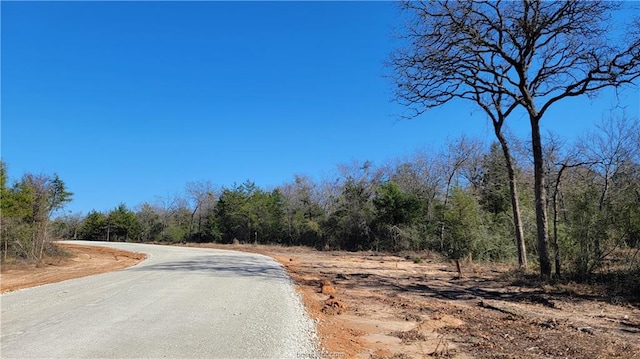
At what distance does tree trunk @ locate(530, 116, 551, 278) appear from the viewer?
13.3 m

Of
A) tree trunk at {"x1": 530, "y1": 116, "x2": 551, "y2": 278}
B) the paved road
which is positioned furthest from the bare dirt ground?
tree trunk at {"x1": 530, "y1": 116, "x2": 551, "y2": 278}

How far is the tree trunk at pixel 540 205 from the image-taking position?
1330cm

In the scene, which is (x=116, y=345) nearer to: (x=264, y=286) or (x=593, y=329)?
(x=264, y=286)

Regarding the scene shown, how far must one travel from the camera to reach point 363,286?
526 inches

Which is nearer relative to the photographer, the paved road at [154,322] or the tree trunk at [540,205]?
the paved road at [154,322]

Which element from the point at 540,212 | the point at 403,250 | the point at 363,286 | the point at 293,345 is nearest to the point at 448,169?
the point at 403,250

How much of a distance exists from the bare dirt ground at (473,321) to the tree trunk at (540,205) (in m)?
1.11

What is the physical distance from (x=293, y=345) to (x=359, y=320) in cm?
266

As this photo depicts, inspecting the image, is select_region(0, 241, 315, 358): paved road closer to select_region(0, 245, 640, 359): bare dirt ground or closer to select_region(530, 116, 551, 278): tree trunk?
select_region(0, 245, 640, 359): bare dirt ground

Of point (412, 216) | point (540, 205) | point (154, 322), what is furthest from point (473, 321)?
point (412, 216)

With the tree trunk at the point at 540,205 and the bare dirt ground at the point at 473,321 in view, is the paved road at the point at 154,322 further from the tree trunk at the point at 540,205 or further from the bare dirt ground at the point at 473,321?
the tree trunk at the point at 540,205

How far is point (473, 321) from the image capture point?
7.66m

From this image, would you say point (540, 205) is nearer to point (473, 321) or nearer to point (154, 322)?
point (473, 321)

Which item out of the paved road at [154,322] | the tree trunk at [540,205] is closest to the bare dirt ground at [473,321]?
the paved road at [154,322]
